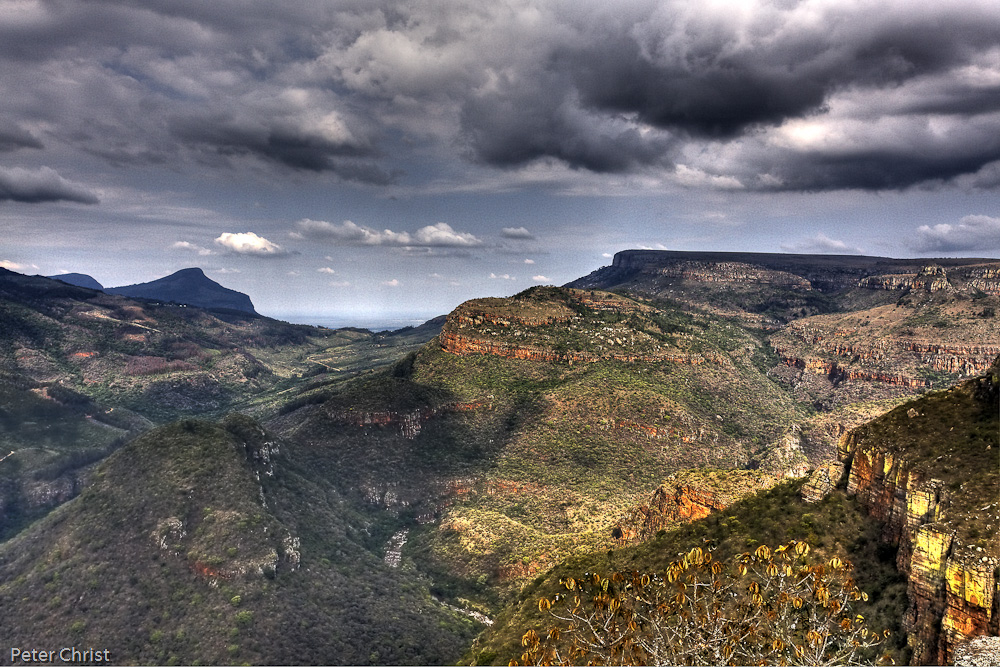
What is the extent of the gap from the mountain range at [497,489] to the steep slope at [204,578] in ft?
1.03

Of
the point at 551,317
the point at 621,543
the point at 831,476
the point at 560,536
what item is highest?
the point at 551,317

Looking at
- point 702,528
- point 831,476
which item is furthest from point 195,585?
point 831,476

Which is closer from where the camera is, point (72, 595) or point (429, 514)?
point (72, 595)

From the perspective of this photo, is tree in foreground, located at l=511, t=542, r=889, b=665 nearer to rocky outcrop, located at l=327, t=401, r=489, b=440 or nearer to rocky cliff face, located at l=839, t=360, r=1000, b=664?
rocky cliff face, located at l=839, t=360, r=1000, b=664

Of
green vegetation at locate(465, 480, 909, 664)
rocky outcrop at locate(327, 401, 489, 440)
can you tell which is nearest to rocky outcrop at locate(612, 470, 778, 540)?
green vegetation at locate(465, 480, 909, 664)

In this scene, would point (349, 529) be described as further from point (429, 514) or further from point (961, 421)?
point (961, 421)

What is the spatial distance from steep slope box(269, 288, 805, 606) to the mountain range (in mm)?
544

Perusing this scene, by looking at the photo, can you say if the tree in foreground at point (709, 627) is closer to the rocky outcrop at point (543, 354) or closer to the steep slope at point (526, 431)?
the steep slope at point (526, 431)

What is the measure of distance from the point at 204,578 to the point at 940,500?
7167cm

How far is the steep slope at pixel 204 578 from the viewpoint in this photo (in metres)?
53.1

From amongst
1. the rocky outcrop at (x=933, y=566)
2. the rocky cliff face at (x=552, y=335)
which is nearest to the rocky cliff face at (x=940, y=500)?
the rocky outcrop at (x=933, y=566)

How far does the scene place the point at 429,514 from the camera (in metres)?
94.4

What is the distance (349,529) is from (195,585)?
28331mm

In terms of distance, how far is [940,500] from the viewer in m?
24.2
